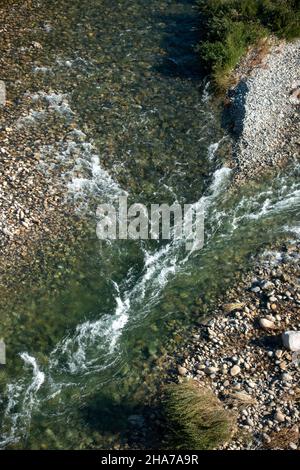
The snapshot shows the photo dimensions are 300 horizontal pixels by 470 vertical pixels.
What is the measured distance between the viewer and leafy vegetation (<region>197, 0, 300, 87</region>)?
18.3m

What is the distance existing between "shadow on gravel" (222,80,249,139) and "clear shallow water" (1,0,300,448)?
0.40m

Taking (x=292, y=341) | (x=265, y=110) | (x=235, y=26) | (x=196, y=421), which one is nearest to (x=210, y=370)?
(x=196, y=421)

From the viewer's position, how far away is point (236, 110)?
56.4 ft

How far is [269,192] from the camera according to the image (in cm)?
1517

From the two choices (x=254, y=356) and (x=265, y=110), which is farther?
(x=265, y=110)

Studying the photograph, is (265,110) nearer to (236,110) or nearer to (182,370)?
(236,110)

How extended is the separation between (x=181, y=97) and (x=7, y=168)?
6126mm

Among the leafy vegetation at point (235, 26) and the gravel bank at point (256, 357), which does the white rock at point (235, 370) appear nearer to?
the gravel bank at point (256, 357)

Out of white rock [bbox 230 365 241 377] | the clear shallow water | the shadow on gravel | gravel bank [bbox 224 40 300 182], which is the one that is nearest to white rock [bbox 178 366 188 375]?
the clear shallow water

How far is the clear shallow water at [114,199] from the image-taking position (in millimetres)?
11445

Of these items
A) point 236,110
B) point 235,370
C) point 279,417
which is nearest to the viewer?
point 279,417

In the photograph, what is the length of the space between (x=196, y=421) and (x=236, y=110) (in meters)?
10.1
